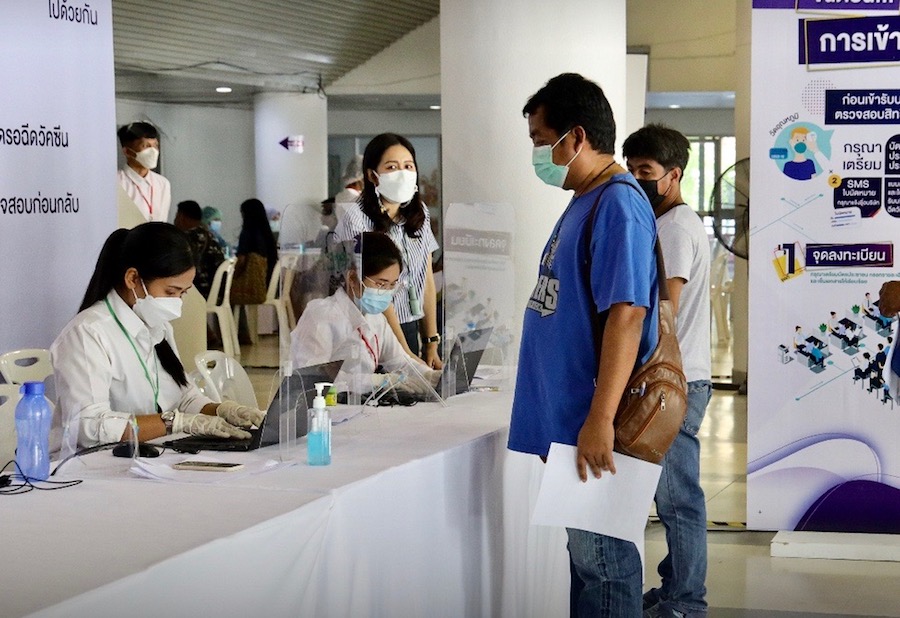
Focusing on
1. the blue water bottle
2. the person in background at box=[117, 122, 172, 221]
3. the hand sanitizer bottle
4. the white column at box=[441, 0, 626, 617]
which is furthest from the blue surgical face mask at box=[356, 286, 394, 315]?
the person in background at box=[117, 122, 172, 221]

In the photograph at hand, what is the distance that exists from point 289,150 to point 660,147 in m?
12.0

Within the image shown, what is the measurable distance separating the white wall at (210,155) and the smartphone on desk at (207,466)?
12.7 meters

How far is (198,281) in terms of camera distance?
9.68 metres

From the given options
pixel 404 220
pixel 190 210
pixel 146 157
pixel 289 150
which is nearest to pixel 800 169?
pixel 404 220

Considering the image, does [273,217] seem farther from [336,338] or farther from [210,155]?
[336,338]

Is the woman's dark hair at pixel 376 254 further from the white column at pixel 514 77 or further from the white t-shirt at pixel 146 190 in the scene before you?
the white t-shirt at pixel 146 190

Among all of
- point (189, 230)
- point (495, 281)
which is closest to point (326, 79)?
point (189, 230)

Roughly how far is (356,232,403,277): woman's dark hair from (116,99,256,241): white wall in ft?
39.1

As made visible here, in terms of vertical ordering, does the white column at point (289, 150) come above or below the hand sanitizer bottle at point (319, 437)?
above

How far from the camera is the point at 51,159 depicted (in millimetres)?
4137

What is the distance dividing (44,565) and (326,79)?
13.2 metres

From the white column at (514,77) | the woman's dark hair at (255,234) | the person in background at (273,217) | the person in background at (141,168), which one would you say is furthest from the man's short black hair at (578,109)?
the person in background at (273,217)

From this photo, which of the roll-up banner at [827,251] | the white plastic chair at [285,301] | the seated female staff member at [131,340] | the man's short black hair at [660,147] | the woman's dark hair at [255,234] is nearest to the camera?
the seated female staff member at [131,340]

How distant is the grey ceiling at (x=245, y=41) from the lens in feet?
37.4
